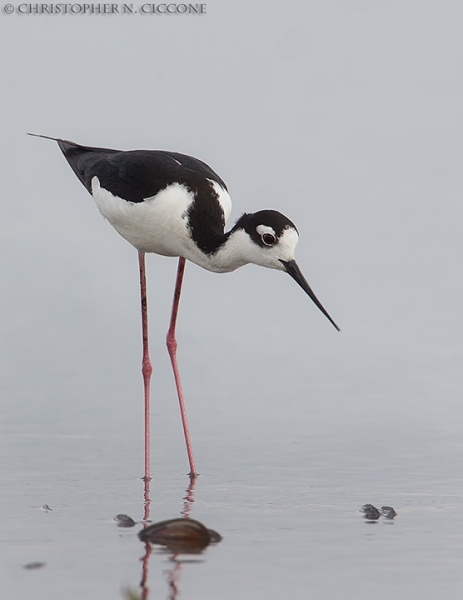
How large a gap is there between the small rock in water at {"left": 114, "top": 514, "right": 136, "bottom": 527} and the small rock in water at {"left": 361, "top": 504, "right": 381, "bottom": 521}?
1275 millimetres

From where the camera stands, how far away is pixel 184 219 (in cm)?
848

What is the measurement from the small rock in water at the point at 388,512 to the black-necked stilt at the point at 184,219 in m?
1.44

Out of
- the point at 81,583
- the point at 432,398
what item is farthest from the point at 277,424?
the point at 81,583

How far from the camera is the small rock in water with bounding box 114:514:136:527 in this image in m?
6.56

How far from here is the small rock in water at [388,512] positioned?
A: 22.4ft

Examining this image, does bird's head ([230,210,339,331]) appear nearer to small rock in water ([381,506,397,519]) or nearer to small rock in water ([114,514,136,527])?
small rock in water ([381,506,397,519])

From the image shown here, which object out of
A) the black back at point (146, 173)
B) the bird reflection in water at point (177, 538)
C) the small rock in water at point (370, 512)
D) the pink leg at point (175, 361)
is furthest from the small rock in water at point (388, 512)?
the black back at point (146, 173)

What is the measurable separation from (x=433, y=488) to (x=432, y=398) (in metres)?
3.12

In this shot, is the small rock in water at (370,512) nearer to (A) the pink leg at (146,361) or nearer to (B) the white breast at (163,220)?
(A) the pink leg at (146,361)

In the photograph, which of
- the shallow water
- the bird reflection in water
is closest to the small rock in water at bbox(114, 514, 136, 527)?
the shallow water

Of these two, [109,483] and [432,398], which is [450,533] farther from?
[432,398]

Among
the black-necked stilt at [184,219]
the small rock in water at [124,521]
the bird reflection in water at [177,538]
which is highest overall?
the black-necked stilt at [184,219]

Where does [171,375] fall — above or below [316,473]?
above

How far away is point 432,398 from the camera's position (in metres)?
10.7
